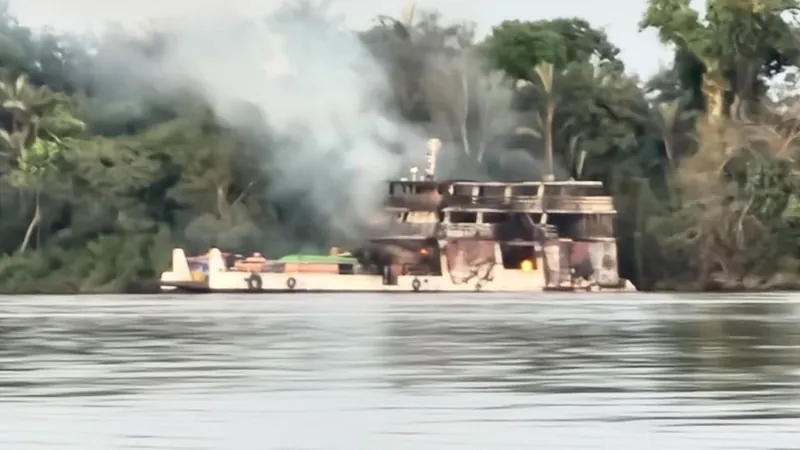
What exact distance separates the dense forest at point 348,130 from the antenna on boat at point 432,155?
1.85 ft

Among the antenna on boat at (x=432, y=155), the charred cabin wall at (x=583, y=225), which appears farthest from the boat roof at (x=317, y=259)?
the charred cabin wall at (x=583, y=225)

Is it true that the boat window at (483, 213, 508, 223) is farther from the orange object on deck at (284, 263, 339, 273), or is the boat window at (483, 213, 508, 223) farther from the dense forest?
the orange object on deck at (284, 263, 339, 273)

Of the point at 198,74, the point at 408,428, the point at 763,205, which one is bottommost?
the point at 408,428

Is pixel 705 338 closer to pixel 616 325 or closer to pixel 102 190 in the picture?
pixel 616 325

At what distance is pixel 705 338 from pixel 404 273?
88.8 feet

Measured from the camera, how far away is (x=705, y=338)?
1375cm

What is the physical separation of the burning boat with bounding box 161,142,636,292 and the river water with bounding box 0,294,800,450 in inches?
893

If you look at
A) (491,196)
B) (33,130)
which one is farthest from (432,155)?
(33,130)

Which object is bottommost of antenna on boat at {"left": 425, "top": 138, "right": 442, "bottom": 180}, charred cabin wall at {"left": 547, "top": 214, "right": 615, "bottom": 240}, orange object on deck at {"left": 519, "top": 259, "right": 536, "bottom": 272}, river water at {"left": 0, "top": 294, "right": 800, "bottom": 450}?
river water at {"left": 0, "top": 294, "right": 800, "bottom": 450}

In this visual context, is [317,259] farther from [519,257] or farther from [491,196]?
[519,257]

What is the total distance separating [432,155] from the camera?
40781 millimetres

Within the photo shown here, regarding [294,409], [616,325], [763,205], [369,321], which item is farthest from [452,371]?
[763,205]

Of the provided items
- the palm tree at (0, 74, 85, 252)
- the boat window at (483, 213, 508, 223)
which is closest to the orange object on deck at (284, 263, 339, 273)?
the boat window at (483, 213, 508, 223)

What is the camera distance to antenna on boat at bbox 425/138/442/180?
4056cm
